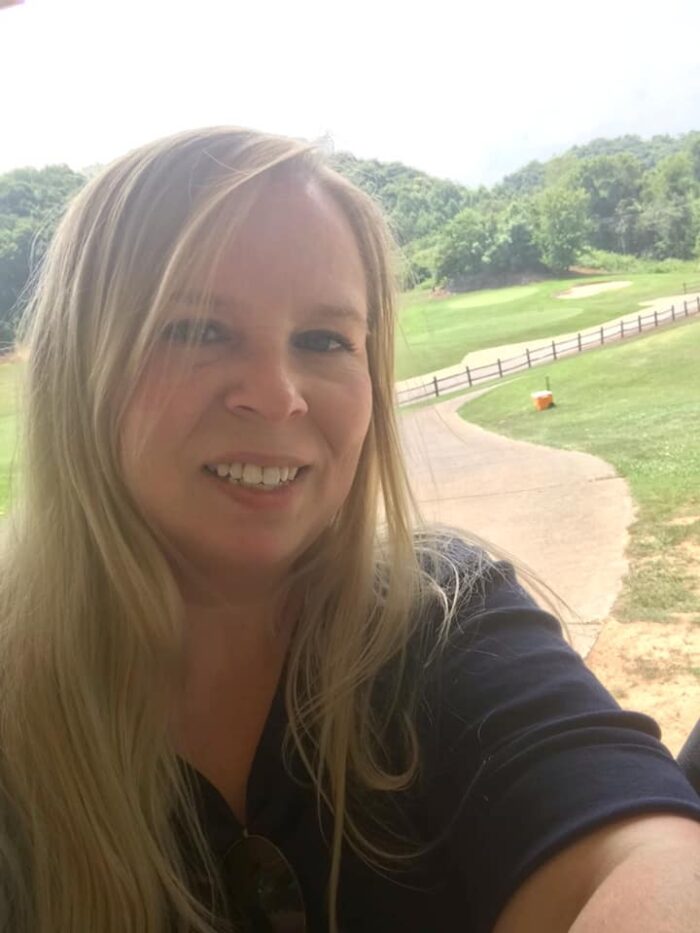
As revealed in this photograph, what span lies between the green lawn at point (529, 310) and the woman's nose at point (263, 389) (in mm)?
791

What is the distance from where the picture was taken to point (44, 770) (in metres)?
0.68

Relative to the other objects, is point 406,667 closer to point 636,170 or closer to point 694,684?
point 694,684

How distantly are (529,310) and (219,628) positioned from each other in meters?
1.45

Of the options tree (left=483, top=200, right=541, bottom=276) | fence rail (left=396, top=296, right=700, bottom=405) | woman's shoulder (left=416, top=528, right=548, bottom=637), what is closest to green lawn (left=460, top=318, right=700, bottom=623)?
fence rail (left=396, top=296, right=700, bottom=405)

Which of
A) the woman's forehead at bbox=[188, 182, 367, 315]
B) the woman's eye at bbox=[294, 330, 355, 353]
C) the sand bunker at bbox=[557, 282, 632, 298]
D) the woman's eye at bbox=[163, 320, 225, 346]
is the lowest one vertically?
the sand bunker at bbox=[557, 282, 632, 298]

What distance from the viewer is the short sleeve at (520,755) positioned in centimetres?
55

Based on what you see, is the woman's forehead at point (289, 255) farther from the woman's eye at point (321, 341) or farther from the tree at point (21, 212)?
the tree at point (21, 212)

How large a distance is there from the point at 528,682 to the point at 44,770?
1.31 feet

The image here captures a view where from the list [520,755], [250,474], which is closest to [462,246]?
[250,474]

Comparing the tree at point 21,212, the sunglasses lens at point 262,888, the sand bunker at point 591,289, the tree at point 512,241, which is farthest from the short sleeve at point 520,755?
the sand bunker at point 591,289

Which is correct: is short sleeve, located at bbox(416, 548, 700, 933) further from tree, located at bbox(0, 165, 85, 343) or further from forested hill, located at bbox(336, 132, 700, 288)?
forested hill, located at bbox(336, 132, 700, 288)

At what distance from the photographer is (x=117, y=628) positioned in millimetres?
735

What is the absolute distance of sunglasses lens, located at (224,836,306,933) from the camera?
0.68 m

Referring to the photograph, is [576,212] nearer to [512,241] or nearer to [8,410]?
[512,241]
